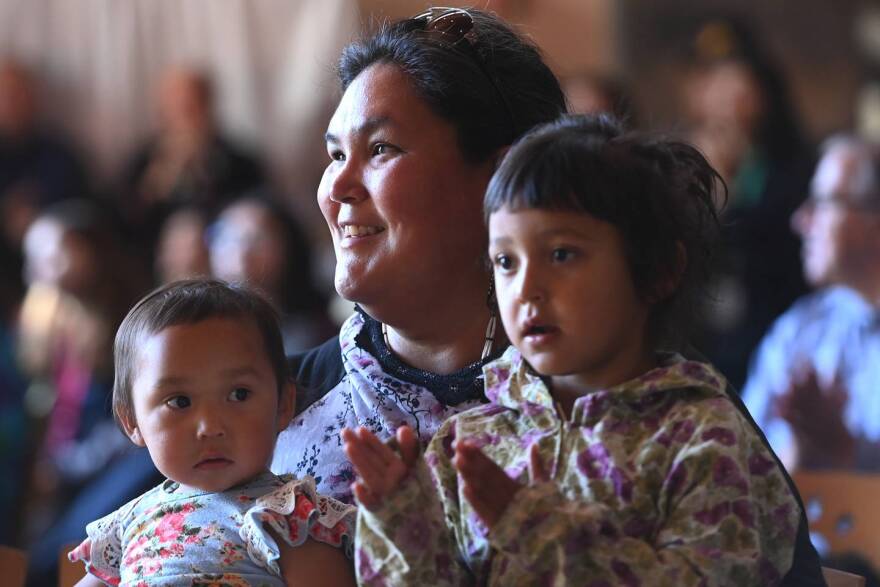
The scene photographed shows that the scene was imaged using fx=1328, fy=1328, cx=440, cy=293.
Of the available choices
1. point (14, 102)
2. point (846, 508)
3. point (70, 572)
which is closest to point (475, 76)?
point (70, 572)

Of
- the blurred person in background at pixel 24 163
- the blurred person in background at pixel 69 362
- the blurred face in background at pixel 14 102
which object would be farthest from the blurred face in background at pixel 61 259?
the blurred face in background at pixel 14 102

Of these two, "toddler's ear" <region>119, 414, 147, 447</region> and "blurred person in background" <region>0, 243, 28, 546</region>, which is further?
"blurred person in background" <region>0, 243, 28, 546</region>

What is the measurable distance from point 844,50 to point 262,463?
4.69 meters

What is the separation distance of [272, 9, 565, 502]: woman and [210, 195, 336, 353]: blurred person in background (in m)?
1.90

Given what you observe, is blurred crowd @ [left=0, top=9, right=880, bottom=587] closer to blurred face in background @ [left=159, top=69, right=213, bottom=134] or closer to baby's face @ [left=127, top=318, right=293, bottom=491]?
blurred face in background @ [left=159, top=69, right=213, bottom=134]

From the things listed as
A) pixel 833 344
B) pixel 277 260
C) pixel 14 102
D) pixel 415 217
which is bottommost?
pixel 833 344

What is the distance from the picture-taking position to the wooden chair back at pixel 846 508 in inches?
92.2

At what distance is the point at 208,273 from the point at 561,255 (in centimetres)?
293

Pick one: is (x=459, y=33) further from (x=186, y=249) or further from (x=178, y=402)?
(x=186, y=249)

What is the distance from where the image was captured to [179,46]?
20.6ft

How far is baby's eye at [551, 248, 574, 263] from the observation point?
136 centimetres

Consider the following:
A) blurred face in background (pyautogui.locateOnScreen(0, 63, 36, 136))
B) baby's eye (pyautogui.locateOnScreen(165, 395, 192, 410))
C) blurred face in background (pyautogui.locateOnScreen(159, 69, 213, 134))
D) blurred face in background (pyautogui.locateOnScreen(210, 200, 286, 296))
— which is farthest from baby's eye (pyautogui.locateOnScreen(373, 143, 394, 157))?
blurred face in background (pyautogui.locateOnScreen(0, 63, 36, 136))

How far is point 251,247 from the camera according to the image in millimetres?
3973

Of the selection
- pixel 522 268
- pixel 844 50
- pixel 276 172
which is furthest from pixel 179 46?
pixel 522 268
